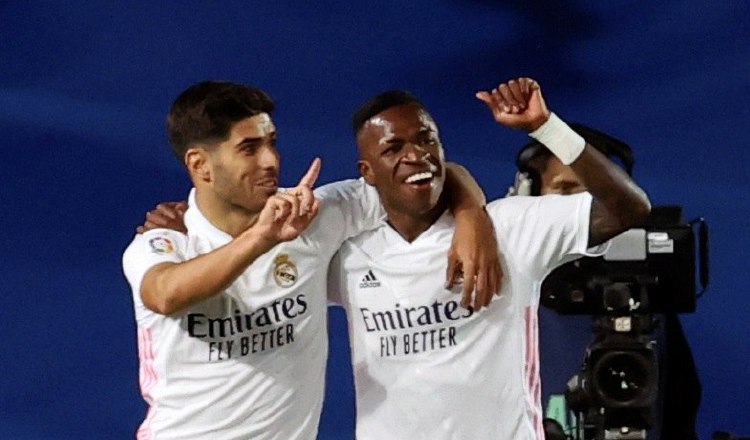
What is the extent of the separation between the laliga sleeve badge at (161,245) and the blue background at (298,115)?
161cm

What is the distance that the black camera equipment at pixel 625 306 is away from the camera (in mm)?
2971

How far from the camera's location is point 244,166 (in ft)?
7.95

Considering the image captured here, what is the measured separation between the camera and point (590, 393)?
9.81 feet

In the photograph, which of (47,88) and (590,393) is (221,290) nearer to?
(590,393)

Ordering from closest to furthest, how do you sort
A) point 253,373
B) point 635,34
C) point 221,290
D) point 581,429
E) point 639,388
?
point 221,290 → point 253,373 → point 639,388 → point 581,429 → point 635,34

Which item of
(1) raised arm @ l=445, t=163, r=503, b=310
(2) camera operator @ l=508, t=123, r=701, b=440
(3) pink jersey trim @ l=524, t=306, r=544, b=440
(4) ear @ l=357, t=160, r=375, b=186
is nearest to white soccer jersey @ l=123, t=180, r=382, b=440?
(4) ear @ l=357, t=160, r=375, b=186

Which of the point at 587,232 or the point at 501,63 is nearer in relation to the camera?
the point at 587,232

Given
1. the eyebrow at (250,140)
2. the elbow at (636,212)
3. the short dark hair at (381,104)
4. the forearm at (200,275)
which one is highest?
the short dark hair at (381,104)

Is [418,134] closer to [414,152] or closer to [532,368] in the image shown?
[414,152]

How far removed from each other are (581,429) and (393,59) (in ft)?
4.07

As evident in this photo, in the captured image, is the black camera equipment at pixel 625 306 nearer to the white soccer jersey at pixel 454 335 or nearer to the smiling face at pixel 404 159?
the white soccer jersey at pixel 454 335

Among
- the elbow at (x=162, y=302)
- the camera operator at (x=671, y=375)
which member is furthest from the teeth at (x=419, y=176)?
the camera operator at (x=671, y=375)

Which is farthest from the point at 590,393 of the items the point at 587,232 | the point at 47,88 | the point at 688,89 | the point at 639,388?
the point at 47,88

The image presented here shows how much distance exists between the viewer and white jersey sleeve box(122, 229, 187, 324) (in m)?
2.38
